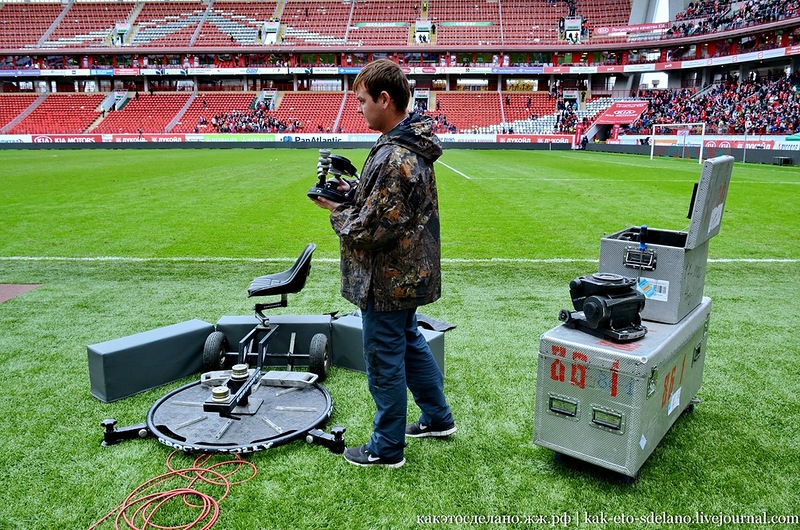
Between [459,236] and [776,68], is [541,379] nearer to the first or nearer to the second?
[459,236]

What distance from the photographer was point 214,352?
4500mm

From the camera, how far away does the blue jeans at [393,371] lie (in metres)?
3.09

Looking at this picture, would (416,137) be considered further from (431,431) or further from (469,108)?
(469,108)

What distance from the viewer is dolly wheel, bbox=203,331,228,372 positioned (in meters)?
4.49

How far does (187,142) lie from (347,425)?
47.6m

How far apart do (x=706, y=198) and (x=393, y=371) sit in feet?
6.19

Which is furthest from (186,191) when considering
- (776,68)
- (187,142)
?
(776,68)

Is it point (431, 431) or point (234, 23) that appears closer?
point (431, 431)

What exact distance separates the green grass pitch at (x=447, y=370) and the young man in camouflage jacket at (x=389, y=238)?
463 mm

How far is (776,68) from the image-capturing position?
47.7 m

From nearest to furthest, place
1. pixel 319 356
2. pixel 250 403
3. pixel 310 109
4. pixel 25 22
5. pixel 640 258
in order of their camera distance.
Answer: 1. pixel 640 258
2. pixel 250 403
3. pixel 319 356
4. pixel 310 109
5. pixel 25 22

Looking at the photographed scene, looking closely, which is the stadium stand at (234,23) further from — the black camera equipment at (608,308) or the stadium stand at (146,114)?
the black camera equipment at (608,308)

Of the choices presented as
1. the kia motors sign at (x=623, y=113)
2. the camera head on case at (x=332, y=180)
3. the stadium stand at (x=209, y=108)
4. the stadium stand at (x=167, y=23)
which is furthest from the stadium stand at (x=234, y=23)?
the camera head on case at (x=332, y=180)

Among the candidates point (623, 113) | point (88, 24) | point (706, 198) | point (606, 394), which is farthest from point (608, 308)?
point (88, 24)
